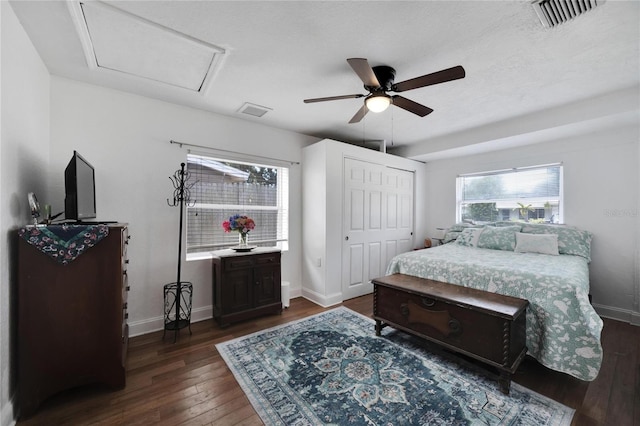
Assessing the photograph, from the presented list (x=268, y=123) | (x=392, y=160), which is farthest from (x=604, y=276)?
(x=268, y=123)

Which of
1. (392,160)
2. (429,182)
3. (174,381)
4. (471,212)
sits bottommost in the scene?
(174,381)

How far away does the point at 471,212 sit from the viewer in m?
4.60

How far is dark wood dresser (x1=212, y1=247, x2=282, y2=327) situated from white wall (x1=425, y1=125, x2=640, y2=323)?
415 cm

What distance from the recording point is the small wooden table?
1.87 m

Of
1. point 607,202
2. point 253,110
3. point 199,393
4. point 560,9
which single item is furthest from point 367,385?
point 607,202

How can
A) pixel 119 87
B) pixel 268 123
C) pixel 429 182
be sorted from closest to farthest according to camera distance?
pixel 119 87, pixel 268 123, pixel 429 182

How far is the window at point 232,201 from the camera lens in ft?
10.4

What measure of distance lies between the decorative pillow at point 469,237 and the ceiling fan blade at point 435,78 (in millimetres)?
2689

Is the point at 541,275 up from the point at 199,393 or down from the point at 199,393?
up

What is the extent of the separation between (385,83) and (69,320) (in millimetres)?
3028

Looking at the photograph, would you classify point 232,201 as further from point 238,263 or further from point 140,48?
point 140,48

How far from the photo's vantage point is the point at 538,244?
126 inches

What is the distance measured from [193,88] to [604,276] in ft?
17.8

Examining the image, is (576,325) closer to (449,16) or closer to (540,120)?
(449,16)
